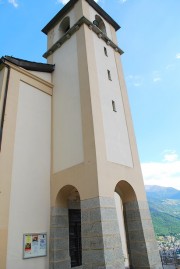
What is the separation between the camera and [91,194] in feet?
22.8

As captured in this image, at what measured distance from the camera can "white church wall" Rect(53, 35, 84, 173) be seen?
27.6 ft

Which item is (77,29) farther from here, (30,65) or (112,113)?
(112,113)

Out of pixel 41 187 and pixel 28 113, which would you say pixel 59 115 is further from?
pixel 41 187

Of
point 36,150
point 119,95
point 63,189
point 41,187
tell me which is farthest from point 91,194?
point 119,95

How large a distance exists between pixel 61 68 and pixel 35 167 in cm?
542

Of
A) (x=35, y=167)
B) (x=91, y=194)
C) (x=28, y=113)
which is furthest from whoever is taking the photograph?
(x=28, y=113)

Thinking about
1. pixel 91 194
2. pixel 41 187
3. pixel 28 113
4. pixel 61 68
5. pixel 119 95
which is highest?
pixel 61 68

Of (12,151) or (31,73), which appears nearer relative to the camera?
(12,151)

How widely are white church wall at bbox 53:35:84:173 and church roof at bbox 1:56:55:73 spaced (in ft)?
1.21

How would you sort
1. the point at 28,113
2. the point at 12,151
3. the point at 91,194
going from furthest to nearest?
1. the point at 28,113
2. the point at 12,151
3. the point at 91,194

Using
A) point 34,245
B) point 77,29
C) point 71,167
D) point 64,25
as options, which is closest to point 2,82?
point 71,167

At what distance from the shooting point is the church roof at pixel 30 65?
9.27 m

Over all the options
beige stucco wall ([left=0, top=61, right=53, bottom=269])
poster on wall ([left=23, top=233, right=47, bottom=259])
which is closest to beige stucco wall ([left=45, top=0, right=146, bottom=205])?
beige stucco wall ([left=0, top=61, right=53, bottom=269])

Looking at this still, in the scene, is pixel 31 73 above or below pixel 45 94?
above
